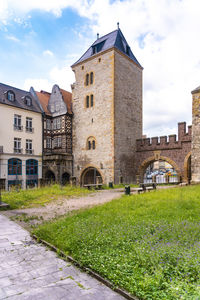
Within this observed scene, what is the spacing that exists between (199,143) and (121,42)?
1520cm

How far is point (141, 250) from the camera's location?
347 cm

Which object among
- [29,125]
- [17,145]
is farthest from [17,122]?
[17,145]

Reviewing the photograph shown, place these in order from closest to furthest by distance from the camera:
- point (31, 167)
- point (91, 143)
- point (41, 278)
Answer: point (41, 278) → point (91, 143) → point (31, 167)

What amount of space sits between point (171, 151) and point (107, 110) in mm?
7431

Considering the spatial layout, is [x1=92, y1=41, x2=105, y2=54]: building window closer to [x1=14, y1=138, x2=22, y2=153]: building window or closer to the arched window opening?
[x1=14, y1=138, x2=22, y2=153]: building window

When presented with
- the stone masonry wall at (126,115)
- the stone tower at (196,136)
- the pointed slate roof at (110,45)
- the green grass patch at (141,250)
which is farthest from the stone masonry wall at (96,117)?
the green grass patch at (141,250)

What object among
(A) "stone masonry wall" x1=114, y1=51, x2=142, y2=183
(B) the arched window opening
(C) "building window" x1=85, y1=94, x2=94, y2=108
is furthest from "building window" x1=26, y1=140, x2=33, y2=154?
(B) the arched window opening

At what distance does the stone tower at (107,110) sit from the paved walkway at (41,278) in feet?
48.6

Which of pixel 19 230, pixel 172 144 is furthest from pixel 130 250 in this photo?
pixel 172 144

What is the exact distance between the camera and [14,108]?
22.4 metres

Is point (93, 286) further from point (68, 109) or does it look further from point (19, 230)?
point (68, 109)

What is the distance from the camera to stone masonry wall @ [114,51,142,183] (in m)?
20.3

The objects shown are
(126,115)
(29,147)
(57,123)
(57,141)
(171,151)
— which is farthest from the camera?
(57,123)

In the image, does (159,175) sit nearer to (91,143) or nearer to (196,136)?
(91,143)
